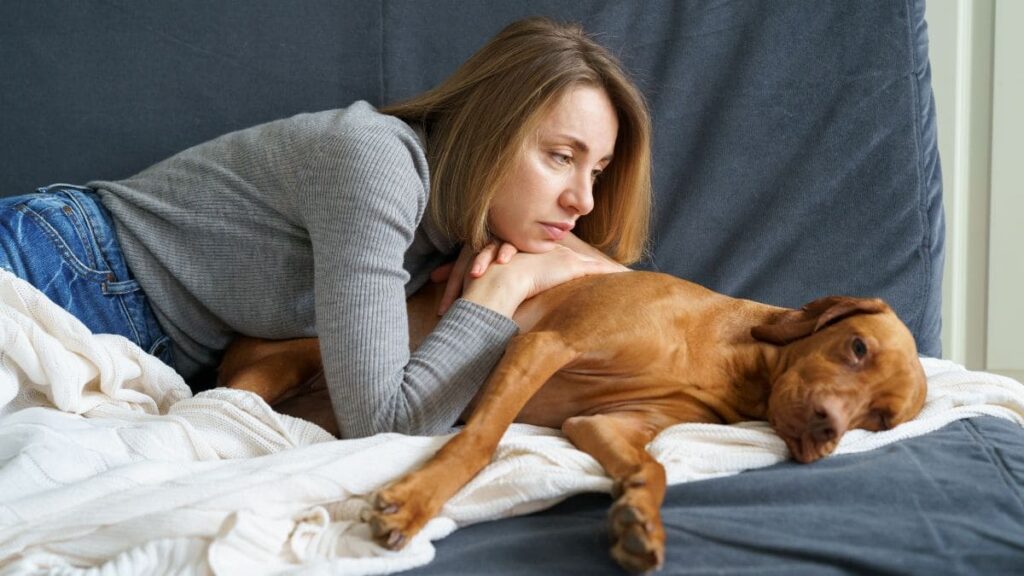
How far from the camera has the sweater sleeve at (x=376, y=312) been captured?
5.77ft

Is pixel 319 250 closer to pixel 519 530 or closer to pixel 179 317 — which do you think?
pixel 179 317

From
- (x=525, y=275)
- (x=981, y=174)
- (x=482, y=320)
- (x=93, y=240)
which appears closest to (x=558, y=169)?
(x=525, y=275)

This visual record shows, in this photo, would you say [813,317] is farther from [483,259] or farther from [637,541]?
[637,541]

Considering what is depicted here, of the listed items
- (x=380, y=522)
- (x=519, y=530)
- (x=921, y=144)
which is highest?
(x=921, y=144)

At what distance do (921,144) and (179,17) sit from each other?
2326mm

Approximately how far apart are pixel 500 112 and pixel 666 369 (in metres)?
0.75

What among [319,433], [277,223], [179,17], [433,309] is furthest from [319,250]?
[179,17]

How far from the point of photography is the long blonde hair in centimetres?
213

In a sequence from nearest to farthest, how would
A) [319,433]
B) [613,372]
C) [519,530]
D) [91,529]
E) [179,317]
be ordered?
[91,529] < [519,530] < [319,433] < [613,372] < [179,317]

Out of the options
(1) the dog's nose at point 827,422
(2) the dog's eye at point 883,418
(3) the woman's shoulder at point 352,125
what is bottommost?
(2) the dog's eye at point 883,418

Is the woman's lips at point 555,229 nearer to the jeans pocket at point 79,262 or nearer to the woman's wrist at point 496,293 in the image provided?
the woman's wrist at point 496,293

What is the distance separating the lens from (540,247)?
2.27 meters

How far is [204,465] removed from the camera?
1621mm

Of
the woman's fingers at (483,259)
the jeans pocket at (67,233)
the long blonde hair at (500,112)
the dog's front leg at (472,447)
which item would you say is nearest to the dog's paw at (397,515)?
the dog's front leg at (472,447)
